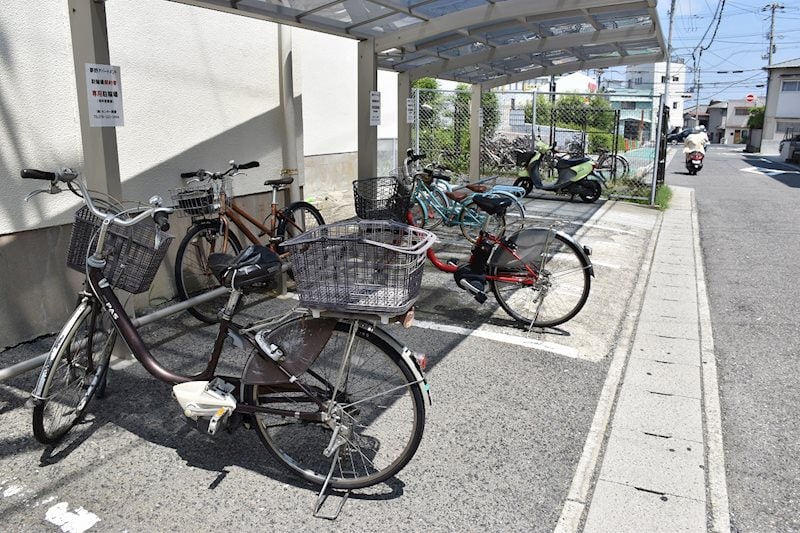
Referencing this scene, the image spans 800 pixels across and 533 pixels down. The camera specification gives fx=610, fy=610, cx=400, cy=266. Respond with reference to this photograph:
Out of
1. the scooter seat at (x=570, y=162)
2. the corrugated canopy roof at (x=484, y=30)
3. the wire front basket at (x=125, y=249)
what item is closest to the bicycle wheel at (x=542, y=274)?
the corrugated canopy roof at (x=484, y=30)

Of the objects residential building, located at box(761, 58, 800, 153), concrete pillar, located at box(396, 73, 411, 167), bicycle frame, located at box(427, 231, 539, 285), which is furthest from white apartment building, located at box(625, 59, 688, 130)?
bicycle frame, located at box(427, 231, 539, 285)

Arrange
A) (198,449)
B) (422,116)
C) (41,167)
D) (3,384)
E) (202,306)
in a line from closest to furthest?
1. (198,449)
2. (3,384)
3. (41,167)
4. (202,306)
5. (422,116)

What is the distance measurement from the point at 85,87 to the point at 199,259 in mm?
1794

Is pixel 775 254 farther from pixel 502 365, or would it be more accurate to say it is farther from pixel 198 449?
pixel 198 449

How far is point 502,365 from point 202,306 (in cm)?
251

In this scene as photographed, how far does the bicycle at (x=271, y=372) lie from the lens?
8.74ft

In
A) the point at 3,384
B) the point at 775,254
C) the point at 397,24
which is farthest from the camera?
the point at 775,254

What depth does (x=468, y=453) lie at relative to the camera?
311cm

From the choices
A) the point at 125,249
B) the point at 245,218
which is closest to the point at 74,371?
the point at 125,249

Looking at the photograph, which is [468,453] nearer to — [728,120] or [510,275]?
[510,275]

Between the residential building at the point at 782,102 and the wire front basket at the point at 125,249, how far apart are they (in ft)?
154

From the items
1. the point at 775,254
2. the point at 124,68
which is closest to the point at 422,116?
the point at 775,254

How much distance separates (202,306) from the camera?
199 inches

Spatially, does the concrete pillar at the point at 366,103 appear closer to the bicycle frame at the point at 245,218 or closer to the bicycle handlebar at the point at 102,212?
the bicycle frame at the point at 245,218
